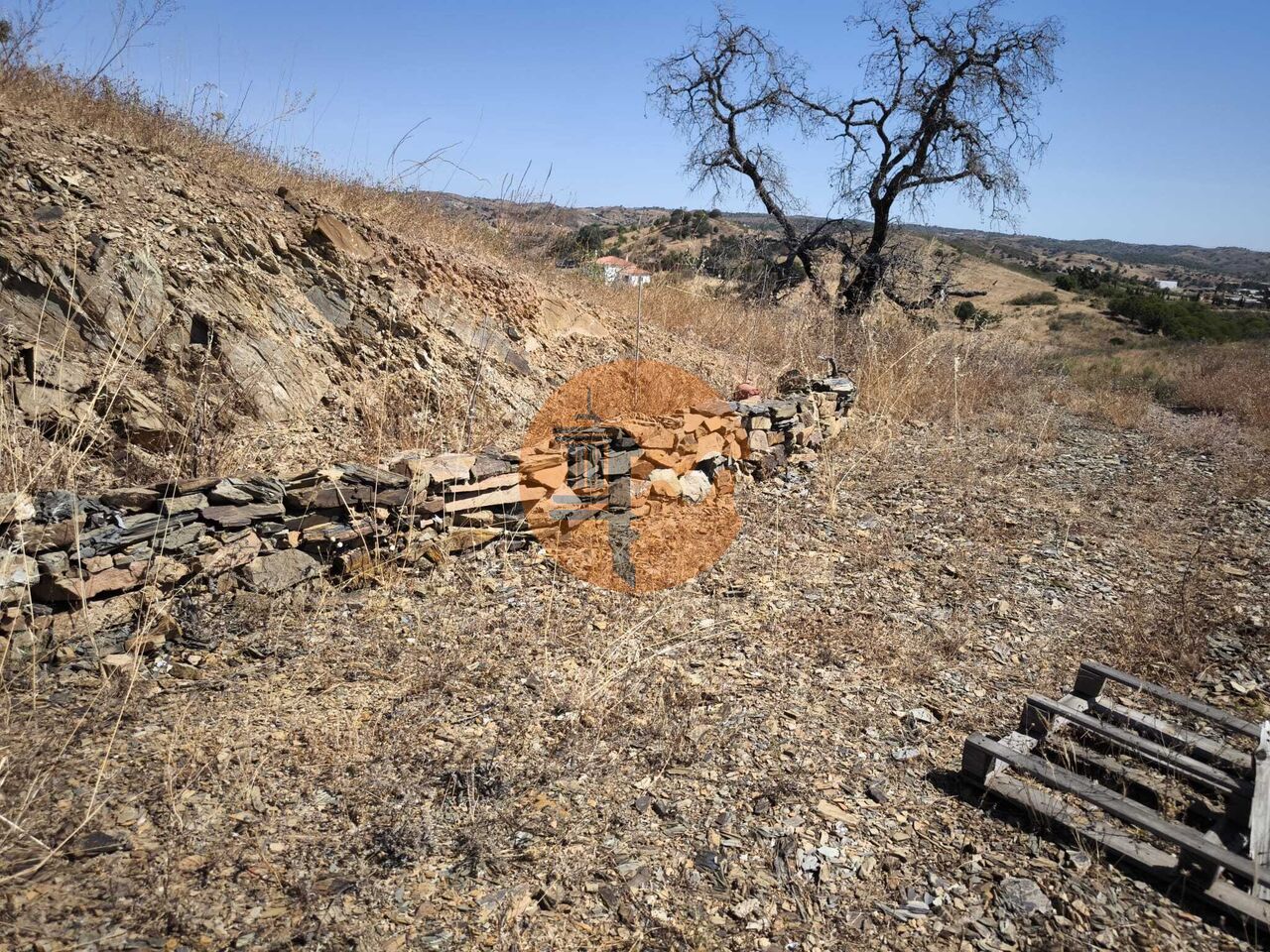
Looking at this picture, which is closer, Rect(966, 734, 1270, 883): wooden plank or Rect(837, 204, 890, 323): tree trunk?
Rect(966, 734, 1270, 883): wooden plank

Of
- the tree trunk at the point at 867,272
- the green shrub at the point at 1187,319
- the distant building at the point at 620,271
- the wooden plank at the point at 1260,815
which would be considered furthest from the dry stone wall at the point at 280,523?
the green shrub at the point at 1187,319

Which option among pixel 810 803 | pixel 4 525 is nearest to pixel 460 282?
pixel 4 525

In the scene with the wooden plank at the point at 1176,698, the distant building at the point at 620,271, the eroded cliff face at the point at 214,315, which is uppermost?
the distant building at the point at 620,271

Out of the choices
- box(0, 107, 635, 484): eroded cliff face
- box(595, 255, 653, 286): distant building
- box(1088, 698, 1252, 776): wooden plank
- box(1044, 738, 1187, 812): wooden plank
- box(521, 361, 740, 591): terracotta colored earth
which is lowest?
box(1044, 738, 1187, 812): wooden plank

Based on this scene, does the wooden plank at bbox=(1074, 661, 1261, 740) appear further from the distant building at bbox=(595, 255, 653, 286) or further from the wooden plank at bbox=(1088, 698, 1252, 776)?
the distant building at bbox=(595, 255, 653, 286)

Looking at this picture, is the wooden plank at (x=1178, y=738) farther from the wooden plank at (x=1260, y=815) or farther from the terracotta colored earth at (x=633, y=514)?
the terracotta colored earth at (x=633, y=514)

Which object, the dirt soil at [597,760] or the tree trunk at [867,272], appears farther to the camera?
the tree trunk at [867,272]

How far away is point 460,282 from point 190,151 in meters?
2.18

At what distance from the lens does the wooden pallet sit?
7.00 ft

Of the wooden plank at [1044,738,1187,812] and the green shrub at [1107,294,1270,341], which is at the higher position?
the green shrub at [1107,294,1270,341]

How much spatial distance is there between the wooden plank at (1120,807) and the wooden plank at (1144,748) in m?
0.19

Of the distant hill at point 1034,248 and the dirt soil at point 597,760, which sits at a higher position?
the distant hill at point 1034,248

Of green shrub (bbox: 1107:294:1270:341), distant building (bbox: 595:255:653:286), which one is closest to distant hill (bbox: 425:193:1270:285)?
distant building (bbox: 595:255:653:286)

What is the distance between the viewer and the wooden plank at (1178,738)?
8.60 feet
